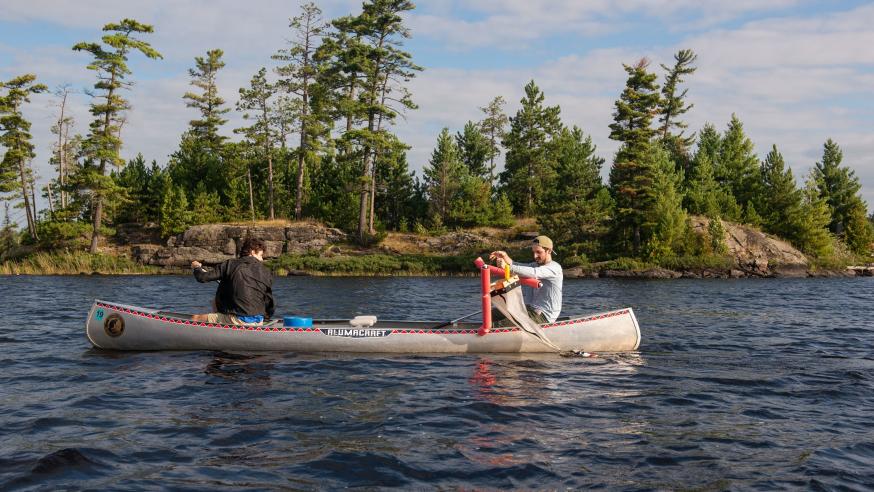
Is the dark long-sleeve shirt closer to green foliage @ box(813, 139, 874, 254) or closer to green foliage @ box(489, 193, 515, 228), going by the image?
green foliage @ box(489, 193, 515, 228)

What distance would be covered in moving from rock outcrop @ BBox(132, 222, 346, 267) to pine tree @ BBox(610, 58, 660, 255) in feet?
75.4

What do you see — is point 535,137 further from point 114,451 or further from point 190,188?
point 114,451

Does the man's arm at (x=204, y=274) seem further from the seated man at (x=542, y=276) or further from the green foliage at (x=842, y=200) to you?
the green foliage at (x=842, y=200)

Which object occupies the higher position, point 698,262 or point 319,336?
point 698,262

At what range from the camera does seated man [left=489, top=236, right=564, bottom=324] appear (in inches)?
461

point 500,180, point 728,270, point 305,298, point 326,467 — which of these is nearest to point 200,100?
point 500,180

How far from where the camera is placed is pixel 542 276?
474 inches

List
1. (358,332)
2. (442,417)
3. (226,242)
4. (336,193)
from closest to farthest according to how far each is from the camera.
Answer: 1. (442,417)
2. (358,332)
3. (226,242)
4. (336,193)

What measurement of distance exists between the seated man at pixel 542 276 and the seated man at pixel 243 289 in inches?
179

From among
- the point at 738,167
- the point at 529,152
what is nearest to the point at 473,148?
the point at 529,152

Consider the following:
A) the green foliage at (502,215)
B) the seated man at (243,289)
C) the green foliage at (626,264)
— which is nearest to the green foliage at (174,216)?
the green foliage at (502,215)

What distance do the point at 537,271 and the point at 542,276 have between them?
19 cm

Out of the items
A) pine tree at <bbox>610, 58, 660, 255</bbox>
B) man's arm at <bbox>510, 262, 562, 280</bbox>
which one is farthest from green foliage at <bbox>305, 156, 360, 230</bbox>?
man's arm at <bbox>510, 262, 562, 280</bbox>

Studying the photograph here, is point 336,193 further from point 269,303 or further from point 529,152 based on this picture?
point 269,303
